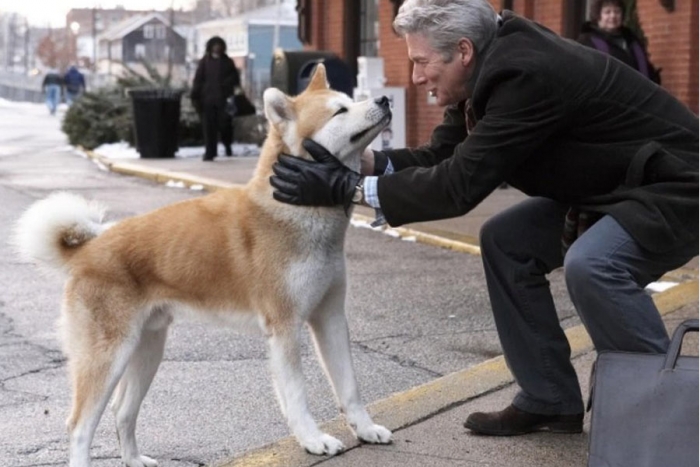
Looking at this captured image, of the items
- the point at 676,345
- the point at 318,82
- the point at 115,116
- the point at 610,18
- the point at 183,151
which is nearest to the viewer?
the point at 676,345

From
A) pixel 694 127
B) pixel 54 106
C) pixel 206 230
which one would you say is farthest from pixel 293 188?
pixel 54 106

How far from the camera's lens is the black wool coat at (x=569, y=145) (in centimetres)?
396

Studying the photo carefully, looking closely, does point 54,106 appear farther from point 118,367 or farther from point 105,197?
point 118,367

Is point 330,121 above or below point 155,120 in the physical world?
above

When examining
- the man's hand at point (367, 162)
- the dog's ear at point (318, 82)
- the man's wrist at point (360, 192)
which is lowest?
the man's wrist at point (360, 192)

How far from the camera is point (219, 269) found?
4453 mm

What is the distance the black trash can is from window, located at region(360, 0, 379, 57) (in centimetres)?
333

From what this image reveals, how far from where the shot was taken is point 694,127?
4141 mm

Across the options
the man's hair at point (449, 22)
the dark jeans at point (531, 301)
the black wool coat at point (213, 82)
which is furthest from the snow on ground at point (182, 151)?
the man's hair at point (449, 22)

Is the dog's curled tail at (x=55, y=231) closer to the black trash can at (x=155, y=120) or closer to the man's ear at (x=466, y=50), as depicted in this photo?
the man's ear at (x=466, y=50)

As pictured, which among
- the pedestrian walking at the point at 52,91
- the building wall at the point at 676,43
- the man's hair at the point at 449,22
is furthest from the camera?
the pedestrian walking at the point at 52,91

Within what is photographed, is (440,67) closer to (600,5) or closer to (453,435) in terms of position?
(453,435)

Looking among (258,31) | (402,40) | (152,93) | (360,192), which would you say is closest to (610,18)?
(402,40)

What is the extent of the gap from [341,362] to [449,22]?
4.56 ft
